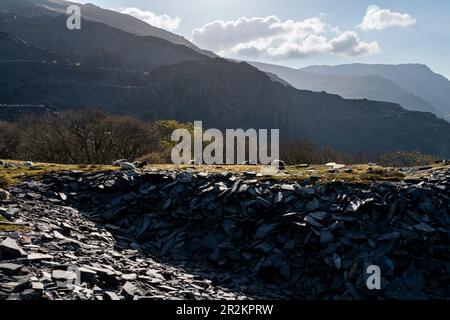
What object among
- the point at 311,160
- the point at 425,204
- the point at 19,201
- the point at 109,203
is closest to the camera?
the point at 425,204

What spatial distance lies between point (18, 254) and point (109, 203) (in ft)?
33.6

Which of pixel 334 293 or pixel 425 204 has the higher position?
pixel 425 204

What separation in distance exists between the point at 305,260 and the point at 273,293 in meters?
2.41

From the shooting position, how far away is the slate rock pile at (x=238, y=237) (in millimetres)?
14570

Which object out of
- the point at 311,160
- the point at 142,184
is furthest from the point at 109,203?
the point at 311,160

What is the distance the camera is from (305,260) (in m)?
17.2

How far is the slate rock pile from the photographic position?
14.6 meters

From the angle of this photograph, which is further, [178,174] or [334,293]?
[178,174]

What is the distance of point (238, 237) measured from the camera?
63.2 ft

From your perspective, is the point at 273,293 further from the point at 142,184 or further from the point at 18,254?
the point at 142,184

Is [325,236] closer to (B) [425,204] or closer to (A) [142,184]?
(B) [425,204]

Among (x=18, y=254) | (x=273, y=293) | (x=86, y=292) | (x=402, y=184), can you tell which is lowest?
(x=273, y=293)

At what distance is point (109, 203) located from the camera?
22781 millimetres

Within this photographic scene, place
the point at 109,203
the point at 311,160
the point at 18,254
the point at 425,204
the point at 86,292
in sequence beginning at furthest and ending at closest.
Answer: the point at 311,160 < the point at 109,203 < the point at 425,204 < the point at 18,254 < the point at 86,292
